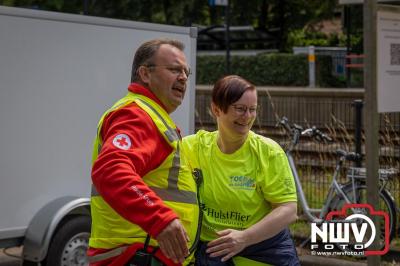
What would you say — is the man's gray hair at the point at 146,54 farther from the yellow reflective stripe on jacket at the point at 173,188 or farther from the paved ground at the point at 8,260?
the paved ground at the point at 8,260

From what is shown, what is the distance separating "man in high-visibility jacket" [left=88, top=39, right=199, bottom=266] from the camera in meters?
2.67

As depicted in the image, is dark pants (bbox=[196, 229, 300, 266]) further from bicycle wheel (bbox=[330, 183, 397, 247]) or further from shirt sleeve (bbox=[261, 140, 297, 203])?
bicycle wheel (bbox=[330, 183, 397, 247])

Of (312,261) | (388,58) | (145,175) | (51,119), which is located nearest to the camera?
(145,175)

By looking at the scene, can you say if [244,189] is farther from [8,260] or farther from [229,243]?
[8,260]

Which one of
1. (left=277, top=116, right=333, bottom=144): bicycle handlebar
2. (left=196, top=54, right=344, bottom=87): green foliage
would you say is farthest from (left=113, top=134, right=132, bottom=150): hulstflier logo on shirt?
(left=196, top=54, right=344, bottom=87): green foliage

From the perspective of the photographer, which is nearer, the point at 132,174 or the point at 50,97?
the point at 132,174

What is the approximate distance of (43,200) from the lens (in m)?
6.14

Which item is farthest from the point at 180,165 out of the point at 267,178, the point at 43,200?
the point at 43,200

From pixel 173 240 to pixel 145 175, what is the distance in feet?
Answer: 1.08

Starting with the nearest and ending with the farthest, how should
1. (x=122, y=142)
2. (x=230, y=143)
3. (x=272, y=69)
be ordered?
(x=122, y=142) < (x=230, y=143) < (x=272, y=69)

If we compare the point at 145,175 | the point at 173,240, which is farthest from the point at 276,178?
the point at 173,240

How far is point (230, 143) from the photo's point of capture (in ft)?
11.9

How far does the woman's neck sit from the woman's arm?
347 millimetres

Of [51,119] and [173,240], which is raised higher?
[51,119]
